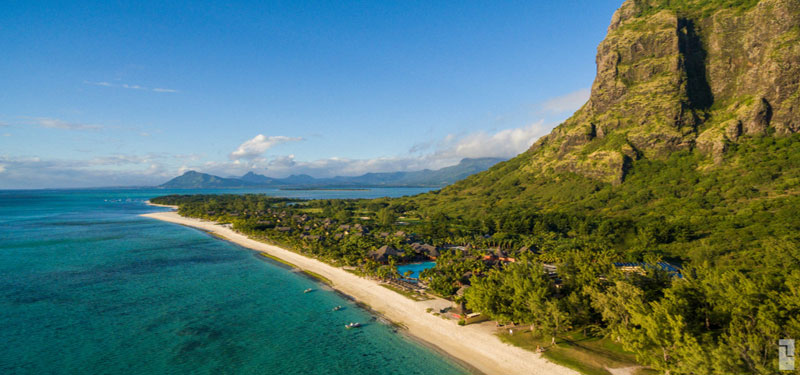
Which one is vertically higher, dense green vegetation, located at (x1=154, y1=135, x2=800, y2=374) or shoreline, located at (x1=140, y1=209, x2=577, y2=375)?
dense green vegetation, located at (x1=154, y1=135, x2=800, y2=374)

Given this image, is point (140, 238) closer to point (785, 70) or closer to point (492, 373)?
point (492, 373)

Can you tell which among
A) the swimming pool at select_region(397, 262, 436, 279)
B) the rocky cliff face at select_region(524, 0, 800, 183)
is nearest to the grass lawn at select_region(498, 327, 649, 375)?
the swimming pool at select_region(397, 262, 436, 279)

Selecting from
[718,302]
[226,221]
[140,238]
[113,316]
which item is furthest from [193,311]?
[226,221]

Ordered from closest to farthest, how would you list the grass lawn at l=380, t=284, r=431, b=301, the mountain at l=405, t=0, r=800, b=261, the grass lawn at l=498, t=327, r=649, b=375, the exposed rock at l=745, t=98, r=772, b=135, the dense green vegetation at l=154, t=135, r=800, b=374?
the dense green vegetation at l=154, t=135, r=800, b=374 → the grass lawn at l=498, t=327, r=649, b=375 → the grass lawn at l=380, t=284, r=431, b=301 → the mountain at l=405, t=0, r=800, b=261 → the exposed rock at l=745, t=98, r=772, b=135

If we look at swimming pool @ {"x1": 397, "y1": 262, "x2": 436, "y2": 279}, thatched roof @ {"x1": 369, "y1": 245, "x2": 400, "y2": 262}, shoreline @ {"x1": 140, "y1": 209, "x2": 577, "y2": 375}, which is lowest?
shoreline @ {"x1": 140, "y1": 209, "x2": 577, "y2": 375}

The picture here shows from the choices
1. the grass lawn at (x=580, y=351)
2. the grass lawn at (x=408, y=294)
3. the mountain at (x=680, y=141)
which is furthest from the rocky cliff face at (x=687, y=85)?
the grass lawn at (x=580, y=351)

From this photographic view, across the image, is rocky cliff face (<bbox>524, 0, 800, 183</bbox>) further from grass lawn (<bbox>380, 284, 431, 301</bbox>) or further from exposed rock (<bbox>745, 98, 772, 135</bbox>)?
grass lawn (<bbox>380, 284, 431, 301</bbox>)

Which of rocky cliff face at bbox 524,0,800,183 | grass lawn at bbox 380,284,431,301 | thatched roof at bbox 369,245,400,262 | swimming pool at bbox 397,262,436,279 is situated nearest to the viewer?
grass lawn at bbox 380,284,431,301

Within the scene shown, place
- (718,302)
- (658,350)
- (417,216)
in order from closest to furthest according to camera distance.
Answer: (658,350) → (718,302) → (417,216)
